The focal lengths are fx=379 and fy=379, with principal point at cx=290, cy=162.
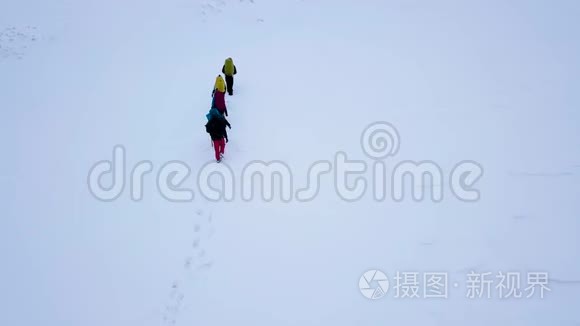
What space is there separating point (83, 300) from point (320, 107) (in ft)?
20.3

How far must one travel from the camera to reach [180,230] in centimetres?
661

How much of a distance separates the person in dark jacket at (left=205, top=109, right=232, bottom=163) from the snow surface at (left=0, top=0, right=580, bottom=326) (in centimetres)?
42

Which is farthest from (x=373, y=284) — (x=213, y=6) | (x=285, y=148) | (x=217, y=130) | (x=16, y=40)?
(x=16, y=40)

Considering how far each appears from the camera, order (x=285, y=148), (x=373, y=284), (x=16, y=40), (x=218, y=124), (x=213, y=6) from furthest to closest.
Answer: (x=213, y=6) → (x=16, y=40) → (x=285, y=148) → (x=218, y=124) → (x=373, y=284)

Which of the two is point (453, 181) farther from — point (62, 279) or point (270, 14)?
point (270, 14)

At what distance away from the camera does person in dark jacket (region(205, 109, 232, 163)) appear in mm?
7328

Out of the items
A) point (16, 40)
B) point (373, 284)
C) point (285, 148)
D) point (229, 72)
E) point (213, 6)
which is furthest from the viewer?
point (213, 6)

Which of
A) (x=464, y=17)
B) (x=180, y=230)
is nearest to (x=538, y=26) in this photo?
(x=464, y=17)

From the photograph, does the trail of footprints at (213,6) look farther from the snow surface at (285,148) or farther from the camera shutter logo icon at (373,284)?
the camera shutter logo icon at (373,284)

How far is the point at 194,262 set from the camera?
6.11 meters

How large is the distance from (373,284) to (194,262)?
283 cm

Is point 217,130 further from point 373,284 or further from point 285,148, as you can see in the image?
point 373,284

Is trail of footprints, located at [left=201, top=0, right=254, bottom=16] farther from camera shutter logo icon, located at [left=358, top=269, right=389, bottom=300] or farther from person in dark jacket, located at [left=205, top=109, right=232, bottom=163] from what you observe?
camera shutter logo icon, located at [left=358, top=269, right=389, bottom=300]

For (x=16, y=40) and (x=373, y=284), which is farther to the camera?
(x=16, y=40)
